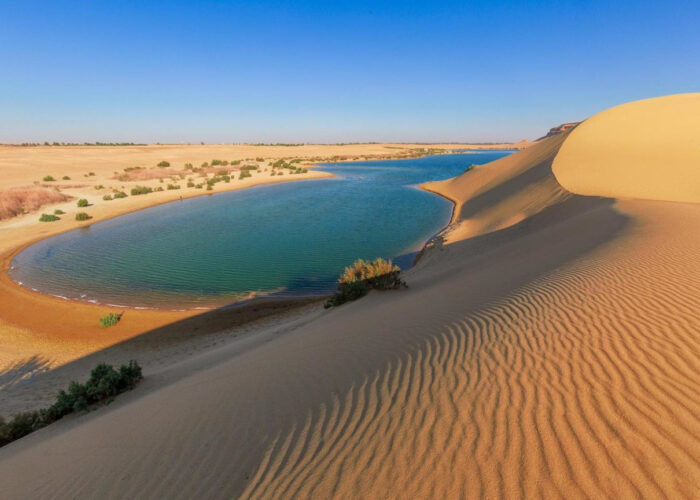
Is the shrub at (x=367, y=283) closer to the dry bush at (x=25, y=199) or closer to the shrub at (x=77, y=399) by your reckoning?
the shrub at (x=77, y=399)

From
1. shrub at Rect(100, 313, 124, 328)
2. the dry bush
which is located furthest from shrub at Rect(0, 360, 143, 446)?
the dry bush

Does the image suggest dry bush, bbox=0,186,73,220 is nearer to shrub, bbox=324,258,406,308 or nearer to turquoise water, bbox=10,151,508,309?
turquoise water, bbox=10,151,508,309

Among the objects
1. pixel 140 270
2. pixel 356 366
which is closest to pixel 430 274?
pixel 356 366

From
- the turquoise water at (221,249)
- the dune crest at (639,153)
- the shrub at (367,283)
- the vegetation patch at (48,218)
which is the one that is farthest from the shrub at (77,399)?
the vegetation patch at (48,218)

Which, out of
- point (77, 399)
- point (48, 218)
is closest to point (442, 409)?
point (77, 399)

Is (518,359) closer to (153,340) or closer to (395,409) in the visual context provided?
(395,409)

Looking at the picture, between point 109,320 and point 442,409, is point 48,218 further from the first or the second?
point 442,409

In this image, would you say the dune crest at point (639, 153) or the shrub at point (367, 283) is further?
the dune crest at point (639, 153)
